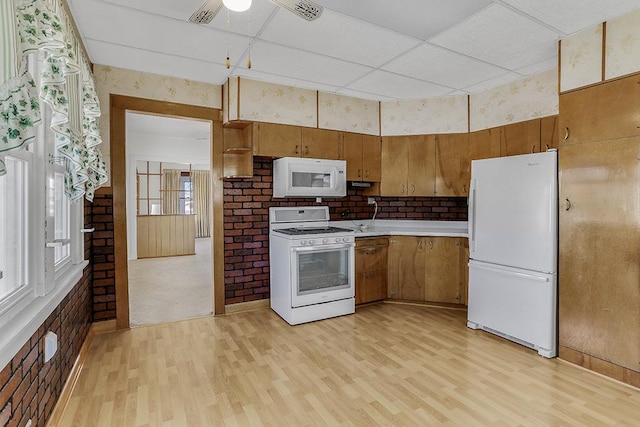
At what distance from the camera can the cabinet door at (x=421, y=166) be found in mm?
4191

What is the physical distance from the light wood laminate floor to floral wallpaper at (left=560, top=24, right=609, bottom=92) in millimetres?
2199

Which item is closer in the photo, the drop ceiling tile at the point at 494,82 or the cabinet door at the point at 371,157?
the drop ceiling tile at the point at 494,82

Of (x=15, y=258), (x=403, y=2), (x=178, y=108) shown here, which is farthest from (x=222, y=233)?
(x=403, y=2)

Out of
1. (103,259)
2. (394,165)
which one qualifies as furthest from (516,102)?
(103,259)

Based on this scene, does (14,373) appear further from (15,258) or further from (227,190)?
(227,190)

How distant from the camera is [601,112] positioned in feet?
8.00

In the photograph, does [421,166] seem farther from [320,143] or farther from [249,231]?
[249,231]

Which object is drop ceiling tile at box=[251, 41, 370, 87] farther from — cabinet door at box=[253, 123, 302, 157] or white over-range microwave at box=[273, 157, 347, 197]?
white over-range microwave at box=[273, 157, 347, 197]

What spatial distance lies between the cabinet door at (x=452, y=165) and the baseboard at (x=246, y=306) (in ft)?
8.19

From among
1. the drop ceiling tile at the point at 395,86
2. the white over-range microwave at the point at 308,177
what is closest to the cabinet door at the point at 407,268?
the white over-range microwave at the point at 308,177

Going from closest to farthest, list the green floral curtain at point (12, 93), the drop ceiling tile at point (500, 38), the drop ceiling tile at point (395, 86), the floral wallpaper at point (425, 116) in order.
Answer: the green floral curtain at point (12, 93) < the drop ceiling tile at point (500, 38) < the drop ceiling tile at point (395, 86) < the floral wallpaper at point (425, 116)

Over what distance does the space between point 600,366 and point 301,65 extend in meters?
3.44

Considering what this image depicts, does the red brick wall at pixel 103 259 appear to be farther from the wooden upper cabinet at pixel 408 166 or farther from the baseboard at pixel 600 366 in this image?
the baseboard at pixel 600 366

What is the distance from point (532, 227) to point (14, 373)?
342cm
